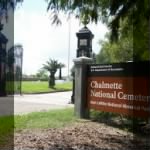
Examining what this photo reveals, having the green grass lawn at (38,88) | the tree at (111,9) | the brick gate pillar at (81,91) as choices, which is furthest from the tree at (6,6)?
the green grass lawn at (38,88)

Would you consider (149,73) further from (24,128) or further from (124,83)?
(24,128)

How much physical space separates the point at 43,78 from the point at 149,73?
60.1m

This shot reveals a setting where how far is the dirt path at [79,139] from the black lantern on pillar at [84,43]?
33.1ft

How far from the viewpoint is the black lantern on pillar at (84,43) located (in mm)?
21055

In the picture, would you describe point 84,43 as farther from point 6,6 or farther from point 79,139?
point 6,6

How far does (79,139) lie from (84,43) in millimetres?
12190

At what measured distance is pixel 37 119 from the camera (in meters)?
12.8

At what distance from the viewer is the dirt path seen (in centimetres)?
866

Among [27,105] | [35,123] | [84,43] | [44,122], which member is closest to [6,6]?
[35,123]

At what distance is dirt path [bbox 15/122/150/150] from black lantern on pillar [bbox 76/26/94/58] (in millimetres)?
10092

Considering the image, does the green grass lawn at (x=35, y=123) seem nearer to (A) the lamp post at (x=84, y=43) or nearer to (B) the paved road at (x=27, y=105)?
(B) the paved road at (x=27, y=105)

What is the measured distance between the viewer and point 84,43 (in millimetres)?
21266

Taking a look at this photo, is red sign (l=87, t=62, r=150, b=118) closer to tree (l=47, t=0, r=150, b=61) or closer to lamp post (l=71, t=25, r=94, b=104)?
tree (l=47, t=0, r=150, b=61)

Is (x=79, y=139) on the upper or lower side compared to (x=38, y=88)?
lower
